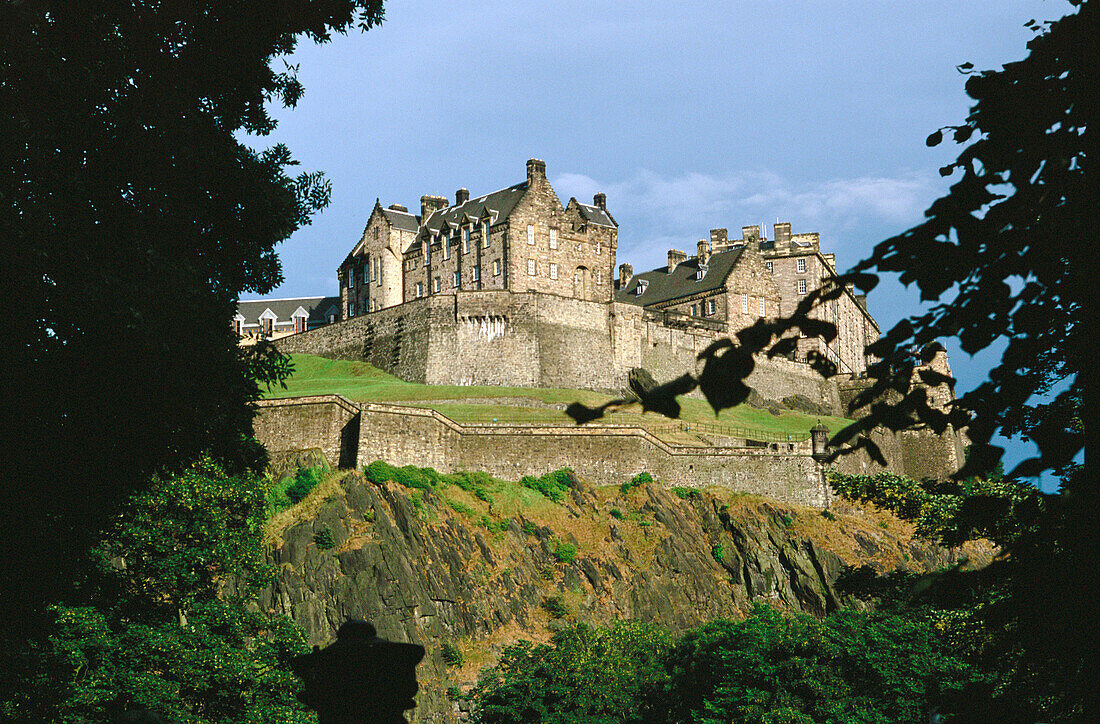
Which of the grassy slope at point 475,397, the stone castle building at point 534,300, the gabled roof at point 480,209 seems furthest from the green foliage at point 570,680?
the gabled roof at point 480,209

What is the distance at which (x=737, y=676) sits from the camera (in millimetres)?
39812

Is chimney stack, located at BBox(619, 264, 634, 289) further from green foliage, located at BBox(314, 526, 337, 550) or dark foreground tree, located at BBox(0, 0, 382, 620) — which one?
dark foreground tree, located at BBox(0, 0, 382, 620)

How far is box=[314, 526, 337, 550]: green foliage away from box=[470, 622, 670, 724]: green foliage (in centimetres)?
809

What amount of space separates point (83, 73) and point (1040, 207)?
1186cm

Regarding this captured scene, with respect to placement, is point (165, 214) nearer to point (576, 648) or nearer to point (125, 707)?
point (125, 707)

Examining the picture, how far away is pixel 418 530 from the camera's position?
49719 millimetres

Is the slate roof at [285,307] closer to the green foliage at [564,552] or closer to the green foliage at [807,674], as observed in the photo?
the green foliage at [564,552]

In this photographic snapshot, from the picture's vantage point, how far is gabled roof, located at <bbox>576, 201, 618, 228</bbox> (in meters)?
81.6

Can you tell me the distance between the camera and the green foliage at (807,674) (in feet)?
124

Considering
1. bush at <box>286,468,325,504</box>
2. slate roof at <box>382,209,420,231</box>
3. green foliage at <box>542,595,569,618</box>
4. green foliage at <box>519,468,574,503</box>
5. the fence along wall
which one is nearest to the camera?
bush at <box>286,468,325,504</box>

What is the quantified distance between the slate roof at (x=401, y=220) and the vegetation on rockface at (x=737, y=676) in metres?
48.6

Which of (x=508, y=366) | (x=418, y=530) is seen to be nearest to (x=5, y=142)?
(x=418, y=530)

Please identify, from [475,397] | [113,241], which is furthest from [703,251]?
[113,241]

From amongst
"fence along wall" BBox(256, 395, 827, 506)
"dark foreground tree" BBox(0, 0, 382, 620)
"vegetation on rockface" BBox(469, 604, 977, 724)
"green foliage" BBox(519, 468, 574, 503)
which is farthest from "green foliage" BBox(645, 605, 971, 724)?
"dark foreground tree" BBox(0, 0, 382, 620)
